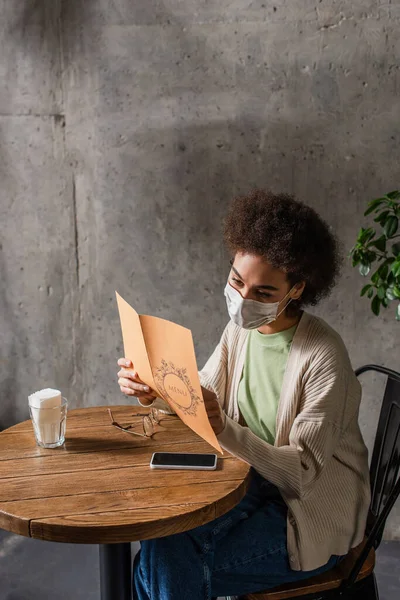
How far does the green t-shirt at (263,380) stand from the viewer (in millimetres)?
1839

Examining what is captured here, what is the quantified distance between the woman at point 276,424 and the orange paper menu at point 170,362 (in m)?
0.06

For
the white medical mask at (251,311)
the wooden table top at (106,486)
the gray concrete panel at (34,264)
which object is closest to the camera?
the wooden table top at (106,486)

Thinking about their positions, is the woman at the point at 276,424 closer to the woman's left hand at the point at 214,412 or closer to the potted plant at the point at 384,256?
the woman's left hand at the point at 214,412

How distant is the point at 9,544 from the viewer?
268 cm

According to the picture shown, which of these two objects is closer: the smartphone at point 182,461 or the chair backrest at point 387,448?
the smartphone at point 182,461

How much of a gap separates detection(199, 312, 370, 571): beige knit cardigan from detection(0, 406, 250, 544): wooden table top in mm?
87

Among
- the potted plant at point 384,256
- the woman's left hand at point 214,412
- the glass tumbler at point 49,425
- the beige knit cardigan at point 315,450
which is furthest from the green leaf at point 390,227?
the glass tumbler at point 49,425

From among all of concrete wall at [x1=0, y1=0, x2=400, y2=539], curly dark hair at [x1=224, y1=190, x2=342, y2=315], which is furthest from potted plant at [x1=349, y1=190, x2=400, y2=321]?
concrete wall at [x1=0, y1=0, x2=400, y2=539]

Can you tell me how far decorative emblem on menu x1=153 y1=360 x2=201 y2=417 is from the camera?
1.50 meters

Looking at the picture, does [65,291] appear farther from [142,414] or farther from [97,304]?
[142,414]

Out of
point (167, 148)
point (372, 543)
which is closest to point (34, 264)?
point (167, 148)

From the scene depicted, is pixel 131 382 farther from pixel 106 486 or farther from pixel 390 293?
pixel 390 293

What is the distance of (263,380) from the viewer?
6.15ft

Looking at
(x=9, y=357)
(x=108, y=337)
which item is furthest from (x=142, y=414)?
(x=9, y=357)
